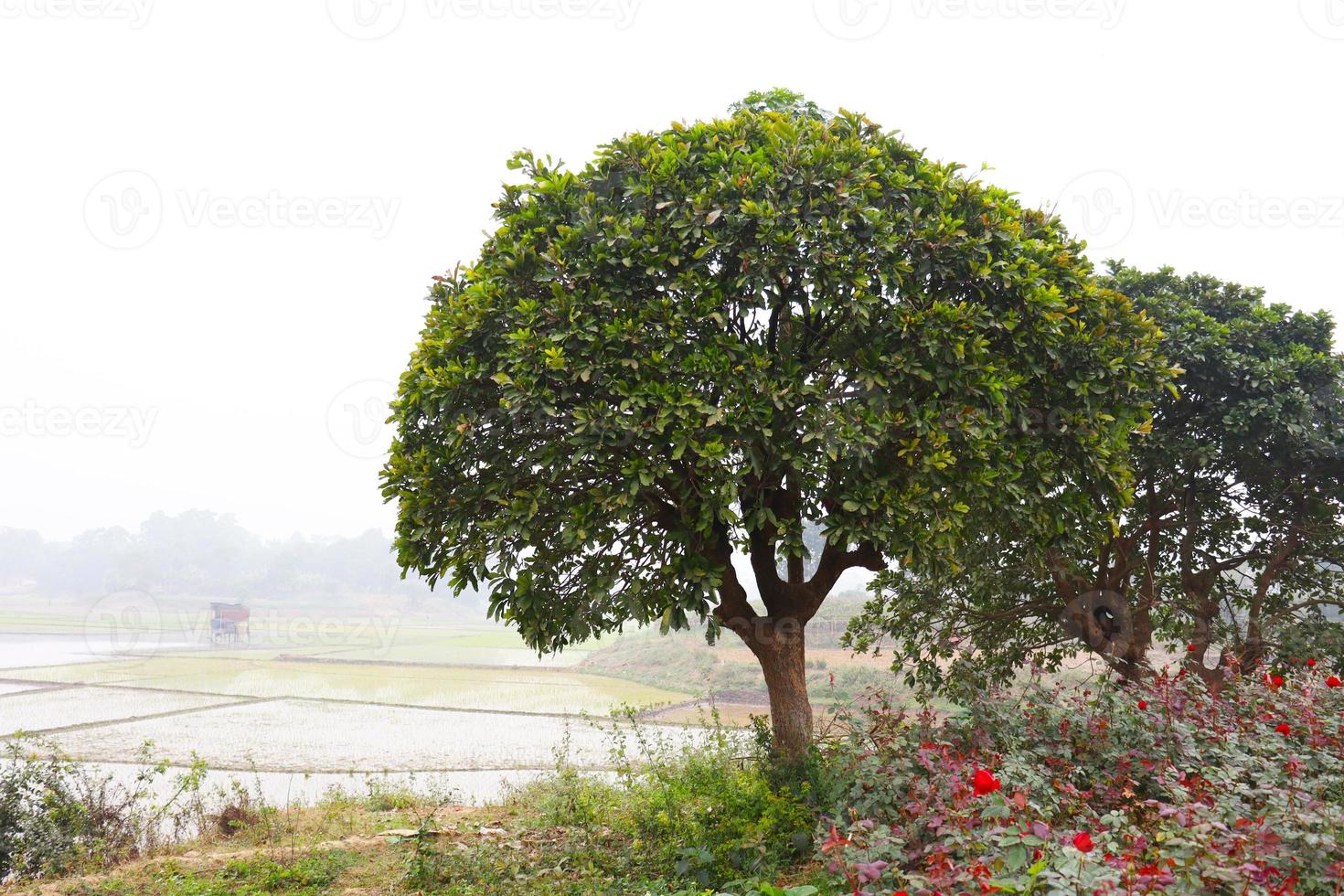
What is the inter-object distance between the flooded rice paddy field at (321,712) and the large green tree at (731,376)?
3.65 metres

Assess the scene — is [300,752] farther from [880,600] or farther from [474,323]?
[474,323]

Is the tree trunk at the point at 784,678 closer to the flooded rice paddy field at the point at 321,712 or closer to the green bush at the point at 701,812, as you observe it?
the green bush at the point at 701,812

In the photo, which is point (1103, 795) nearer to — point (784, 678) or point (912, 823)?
point (912, 823)

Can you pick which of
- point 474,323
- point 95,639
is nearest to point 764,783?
point 474,323

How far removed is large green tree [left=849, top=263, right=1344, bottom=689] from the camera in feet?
36.0

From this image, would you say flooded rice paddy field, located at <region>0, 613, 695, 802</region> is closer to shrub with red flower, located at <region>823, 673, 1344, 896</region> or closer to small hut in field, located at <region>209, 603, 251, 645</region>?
shrub with red flower, located at <region>823, 673, 1344, 896</region>

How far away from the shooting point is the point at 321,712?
74.7 feet

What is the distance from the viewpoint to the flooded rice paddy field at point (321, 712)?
15562 millimetres

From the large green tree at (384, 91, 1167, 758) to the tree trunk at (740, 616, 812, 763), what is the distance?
178 millimetres

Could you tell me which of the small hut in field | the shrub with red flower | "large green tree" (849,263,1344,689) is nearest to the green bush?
the shrub with red flower

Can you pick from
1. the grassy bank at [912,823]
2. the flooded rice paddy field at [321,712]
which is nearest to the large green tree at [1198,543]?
the grassy bank at [912,823]

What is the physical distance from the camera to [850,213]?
7.26 m

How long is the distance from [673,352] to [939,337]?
2411mm

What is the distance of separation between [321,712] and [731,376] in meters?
20.6
